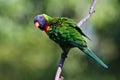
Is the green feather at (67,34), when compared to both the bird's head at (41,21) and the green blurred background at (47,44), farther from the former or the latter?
the green blurred background at (47,44)

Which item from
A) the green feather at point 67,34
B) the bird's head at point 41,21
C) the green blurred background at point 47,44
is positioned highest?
the bird's head at point 41,21

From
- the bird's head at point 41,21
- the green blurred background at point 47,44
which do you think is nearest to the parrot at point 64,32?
the bird's head at point 41,21

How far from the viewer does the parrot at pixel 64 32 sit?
2.43m

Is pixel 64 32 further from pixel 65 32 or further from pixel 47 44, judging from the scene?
pixel 47 44

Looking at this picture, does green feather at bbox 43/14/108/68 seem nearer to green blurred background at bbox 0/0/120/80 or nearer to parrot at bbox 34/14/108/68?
parrot at bbox 34/14/108/68

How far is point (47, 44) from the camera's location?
8.05 m

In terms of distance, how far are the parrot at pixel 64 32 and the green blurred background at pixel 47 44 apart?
4953 millimetres

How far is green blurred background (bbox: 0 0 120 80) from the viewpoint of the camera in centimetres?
779

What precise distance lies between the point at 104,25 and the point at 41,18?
5.46 meters

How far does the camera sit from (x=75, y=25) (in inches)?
94.7

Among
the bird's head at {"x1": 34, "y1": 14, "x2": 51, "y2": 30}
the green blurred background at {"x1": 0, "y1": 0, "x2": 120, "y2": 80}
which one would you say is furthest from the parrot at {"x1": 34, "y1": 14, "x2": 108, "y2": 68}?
the green blurred background at {"x1": 0, "y1": 0, "x2": 120, "y2": 80}

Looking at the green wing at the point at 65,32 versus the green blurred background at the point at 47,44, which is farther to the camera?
the green blurred background at the point at 47,44

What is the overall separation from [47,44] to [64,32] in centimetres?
555

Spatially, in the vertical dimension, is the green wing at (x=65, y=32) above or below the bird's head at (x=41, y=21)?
below
